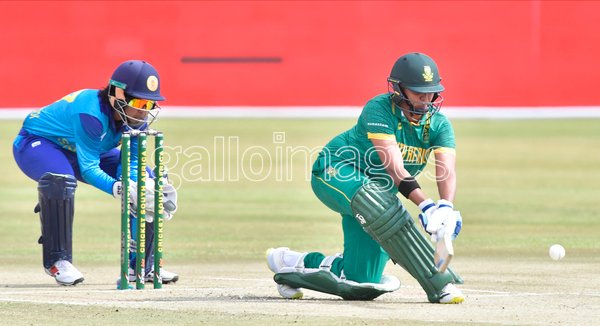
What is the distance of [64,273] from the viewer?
805 cm

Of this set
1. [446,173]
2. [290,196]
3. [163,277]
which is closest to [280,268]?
[163,277]

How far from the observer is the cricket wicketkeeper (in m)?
7.95

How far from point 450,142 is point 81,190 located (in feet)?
30.4

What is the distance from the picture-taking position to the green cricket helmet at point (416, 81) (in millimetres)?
7113

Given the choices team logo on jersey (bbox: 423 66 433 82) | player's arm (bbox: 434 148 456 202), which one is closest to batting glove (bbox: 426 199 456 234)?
player's arm (bbox: 434 148 456 202)

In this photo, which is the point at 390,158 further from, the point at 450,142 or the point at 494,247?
the point at 494,247

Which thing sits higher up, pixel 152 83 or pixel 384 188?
pixel 152 83

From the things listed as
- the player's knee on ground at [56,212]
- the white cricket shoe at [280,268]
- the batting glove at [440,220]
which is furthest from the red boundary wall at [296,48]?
the batting glove at [440,220]

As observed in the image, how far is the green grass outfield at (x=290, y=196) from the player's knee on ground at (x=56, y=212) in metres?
1.46

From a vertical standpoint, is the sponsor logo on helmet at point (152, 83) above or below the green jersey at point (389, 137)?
above

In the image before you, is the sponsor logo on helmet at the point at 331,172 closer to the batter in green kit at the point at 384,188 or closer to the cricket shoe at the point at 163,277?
the batter in green kit at the point at 384,188

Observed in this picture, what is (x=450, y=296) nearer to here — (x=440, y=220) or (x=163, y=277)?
(x=440, y=220)

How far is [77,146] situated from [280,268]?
5.14ft

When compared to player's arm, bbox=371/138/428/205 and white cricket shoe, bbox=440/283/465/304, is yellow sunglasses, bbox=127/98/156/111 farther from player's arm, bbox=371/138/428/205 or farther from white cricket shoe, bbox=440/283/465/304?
white cricket shoe, bbox=440/283/465/304
